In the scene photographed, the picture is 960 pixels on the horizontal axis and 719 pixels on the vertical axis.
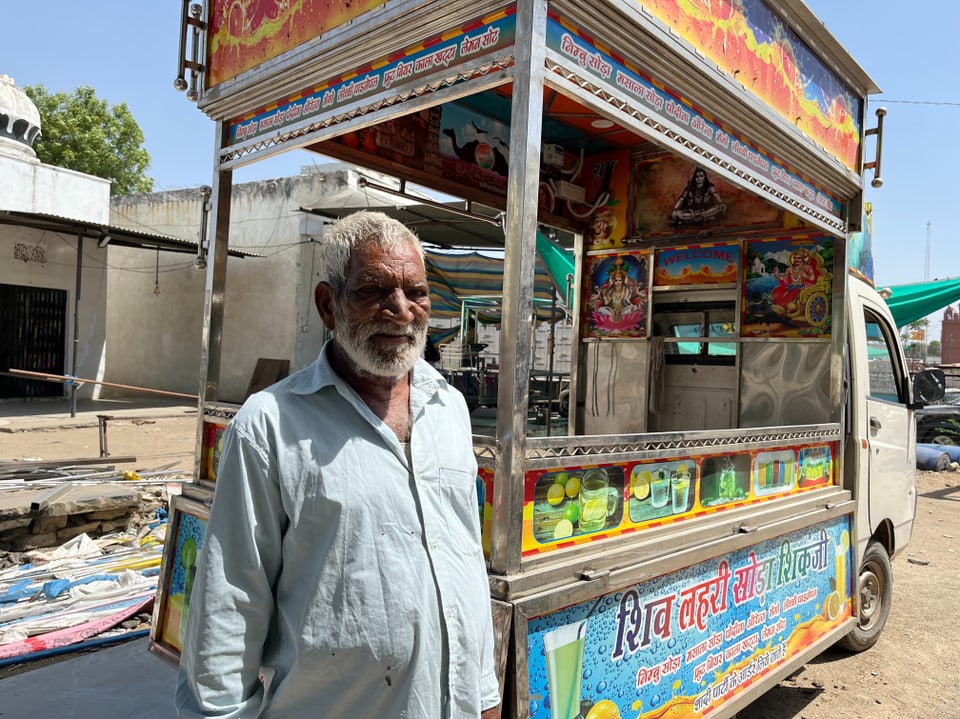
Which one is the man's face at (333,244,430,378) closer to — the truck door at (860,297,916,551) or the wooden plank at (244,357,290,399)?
the truck door at (860,297,916,551)

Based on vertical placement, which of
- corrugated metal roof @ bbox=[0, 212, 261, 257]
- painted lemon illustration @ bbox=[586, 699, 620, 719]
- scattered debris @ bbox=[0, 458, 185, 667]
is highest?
corrugated metal roof @ bbox=[0, 212, 261, 257]

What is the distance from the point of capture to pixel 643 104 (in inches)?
99.0

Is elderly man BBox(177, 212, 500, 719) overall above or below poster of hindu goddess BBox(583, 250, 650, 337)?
below

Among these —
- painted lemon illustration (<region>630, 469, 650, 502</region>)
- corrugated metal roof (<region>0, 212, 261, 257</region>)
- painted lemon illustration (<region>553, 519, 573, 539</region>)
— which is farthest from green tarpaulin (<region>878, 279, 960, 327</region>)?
corrugated metal roof (<region>0, 212, 261, 257</region>)

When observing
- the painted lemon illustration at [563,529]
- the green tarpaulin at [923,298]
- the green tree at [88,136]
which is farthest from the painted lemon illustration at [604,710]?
the green tree at [88,136]

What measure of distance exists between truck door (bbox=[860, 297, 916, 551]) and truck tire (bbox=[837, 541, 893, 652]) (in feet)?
0.72

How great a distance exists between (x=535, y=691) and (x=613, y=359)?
3.82m

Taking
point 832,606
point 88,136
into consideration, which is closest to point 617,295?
point 832,606

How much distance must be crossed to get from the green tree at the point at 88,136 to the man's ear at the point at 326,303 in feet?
88.6

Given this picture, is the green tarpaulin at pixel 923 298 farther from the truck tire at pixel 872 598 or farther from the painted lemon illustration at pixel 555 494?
the painted lemon illustration at pixel 555 494

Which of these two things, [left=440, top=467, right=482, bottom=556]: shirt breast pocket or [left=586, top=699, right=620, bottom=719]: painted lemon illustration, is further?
[left=586, top=699, right=620, bottom=719]: painted lemon illustration

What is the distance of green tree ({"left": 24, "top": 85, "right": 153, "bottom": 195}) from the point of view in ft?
81.4

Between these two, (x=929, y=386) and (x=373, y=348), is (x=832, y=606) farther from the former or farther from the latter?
(x=373, y=348)

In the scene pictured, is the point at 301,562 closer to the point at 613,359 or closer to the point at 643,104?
the point at 643,104
